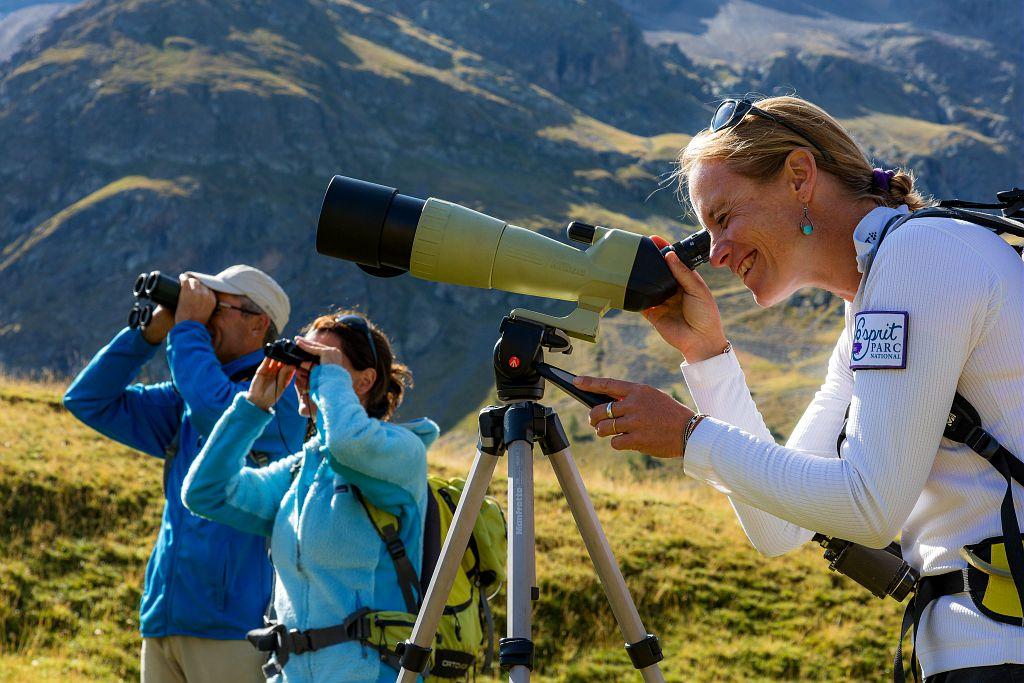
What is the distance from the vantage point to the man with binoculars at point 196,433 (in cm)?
418

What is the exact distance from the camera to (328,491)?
366cm

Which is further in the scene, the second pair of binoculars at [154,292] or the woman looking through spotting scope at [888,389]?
the second pair of binoculars at [154,292]

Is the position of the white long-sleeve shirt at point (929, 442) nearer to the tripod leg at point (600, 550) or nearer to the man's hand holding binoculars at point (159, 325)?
the tripod leg at point (600, 550)

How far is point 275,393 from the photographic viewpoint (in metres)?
3.92

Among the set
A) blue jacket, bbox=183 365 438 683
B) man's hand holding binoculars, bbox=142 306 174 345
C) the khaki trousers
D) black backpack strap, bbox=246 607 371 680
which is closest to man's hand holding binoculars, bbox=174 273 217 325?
man's hand holding binoculars, bbox=142 306 174 345

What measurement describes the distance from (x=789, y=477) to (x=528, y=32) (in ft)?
636

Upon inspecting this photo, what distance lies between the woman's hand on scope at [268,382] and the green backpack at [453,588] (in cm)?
57

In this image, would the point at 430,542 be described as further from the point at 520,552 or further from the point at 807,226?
the point at 807,226

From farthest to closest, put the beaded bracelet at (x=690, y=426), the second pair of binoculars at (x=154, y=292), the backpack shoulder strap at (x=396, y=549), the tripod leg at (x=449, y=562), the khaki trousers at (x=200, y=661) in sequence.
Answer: the second pair of binoculars at (x=154, y=292) < the khaki trousers at (x=200, y=661) < the backpack shoulder strap at (x=396, y=549) < the tripod leg at (x=449, y=562) < the beaded bracelet at (x=690, y=426)

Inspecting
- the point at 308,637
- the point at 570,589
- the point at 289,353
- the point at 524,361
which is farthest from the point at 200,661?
the point at 570,589

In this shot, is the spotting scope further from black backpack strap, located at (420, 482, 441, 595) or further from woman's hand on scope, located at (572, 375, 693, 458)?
black backpack strap, located at (420, 482, 441, 595)

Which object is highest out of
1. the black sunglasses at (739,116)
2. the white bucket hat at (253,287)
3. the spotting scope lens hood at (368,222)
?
the black sunglasses at (739,116)

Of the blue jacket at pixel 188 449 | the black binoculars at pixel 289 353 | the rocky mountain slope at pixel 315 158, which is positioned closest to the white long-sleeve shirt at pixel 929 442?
the black binoculars at pixel 289 353

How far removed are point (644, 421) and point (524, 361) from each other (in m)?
0.42
